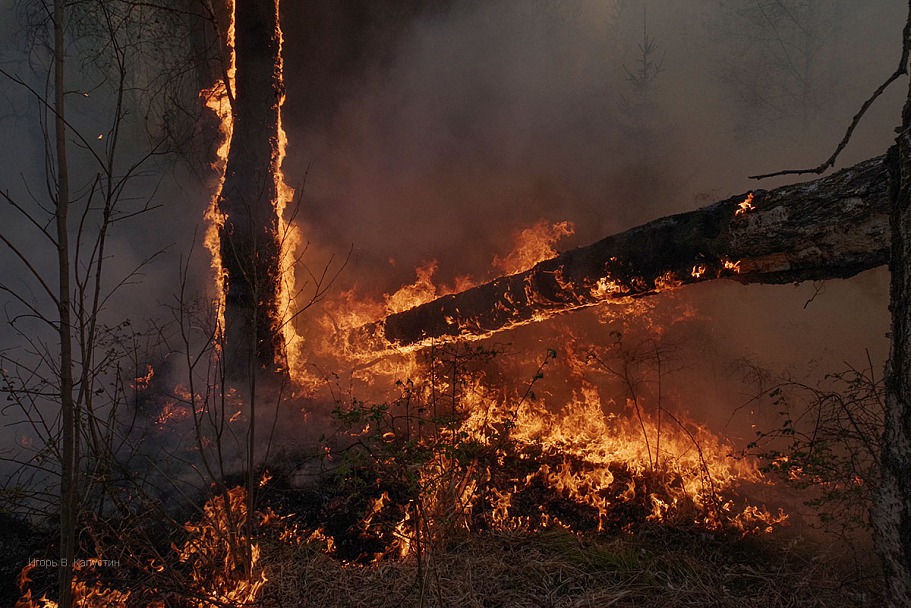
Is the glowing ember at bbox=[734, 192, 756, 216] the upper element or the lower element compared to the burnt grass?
upper

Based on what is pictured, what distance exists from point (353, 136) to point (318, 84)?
1.19 meters

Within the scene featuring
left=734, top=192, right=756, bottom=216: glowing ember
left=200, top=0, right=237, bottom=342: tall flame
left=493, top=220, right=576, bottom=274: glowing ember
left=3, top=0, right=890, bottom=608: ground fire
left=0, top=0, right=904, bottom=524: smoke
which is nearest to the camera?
left=3, top=0, right=890, bottom=608: ground fire

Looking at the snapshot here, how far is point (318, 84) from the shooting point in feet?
30.9

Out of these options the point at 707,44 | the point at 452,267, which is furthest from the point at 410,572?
the point at 707,44

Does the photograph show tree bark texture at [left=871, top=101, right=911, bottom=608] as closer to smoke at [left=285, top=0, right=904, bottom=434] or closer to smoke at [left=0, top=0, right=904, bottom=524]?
smoke at [left=0, top=0, right=904, bottom=524]

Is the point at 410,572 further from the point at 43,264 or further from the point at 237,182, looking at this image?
the point at 43,264

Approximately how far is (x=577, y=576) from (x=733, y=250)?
2.31 metres

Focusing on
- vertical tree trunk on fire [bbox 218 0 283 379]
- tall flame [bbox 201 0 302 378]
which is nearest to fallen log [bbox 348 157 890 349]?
tall flame [bbox 201 0 302 378]

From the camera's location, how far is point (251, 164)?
16.9 ft

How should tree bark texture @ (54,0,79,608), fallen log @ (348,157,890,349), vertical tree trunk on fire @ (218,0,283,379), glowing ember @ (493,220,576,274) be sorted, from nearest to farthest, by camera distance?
tree bark texture @ (54,0,79,608)
fallen log @ (348,157,890,349)
vertical tree trunk on fire @ (218,0,283,379)
glowing ember @ (493,220,576,274)

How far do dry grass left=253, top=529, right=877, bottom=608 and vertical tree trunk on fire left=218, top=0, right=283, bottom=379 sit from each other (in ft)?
8.85

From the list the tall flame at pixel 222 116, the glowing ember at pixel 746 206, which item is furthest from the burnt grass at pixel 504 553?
the tall flame at pixel 222 116

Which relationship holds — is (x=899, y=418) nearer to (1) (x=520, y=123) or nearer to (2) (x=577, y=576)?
(2) (x=577, y=576)

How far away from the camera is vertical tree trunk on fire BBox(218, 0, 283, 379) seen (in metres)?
5.14
